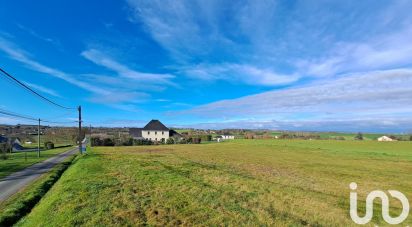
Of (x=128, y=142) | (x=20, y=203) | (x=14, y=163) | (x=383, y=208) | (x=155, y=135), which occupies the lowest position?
(x=128, y=142)

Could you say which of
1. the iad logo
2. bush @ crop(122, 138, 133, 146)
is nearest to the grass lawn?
the iad logo

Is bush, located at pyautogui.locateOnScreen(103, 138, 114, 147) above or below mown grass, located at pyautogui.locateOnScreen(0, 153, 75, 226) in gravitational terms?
below

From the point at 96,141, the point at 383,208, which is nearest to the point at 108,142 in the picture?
the point at 96,141

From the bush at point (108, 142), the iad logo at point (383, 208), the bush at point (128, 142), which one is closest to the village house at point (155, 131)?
the bush at point (128, 142)

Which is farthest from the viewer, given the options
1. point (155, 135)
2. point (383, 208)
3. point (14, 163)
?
point (155, 135)

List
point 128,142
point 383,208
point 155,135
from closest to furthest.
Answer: point 383,208 → point 128,142 → point 155,135

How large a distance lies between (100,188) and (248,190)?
7.55m

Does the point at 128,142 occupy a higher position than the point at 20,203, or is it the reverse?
the point at 20,203

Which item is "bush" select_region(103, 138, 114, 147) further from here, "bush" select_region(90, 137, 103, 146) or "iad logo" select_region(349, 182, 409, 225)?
"iad logo" select_region(349, 182, 409, 225)

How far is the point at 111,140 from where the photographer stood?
84.7 metres

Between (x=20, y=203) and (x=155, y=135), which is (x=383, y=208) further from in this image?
(x=155, y=135)

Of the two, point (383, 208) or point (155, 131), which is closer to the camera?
point (383, 208)

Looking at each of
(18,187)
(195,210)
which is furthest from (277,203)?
(18,187)

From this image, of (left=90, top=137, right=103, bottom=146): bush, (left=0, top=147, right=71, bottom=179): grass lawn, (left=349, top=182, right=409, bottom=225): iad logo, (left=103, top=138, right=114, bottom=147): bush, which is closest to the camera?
(left=349, top=182, right=409, bottom=225): iad logo
